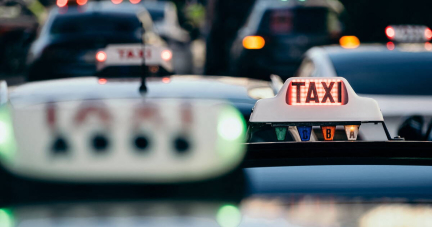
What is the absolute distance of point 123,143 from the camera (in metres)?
2.93

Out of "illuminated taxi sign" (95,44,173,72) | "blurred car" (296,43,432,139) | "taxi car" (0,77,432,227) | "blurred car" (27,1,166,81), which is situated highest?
"blurred car" (27,1,166,81)

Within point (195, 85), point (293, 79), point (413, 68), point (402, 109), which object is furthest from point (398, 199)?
point (413, 68)

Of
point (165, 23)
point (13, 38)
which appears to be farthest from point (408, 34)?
point (13, 38)

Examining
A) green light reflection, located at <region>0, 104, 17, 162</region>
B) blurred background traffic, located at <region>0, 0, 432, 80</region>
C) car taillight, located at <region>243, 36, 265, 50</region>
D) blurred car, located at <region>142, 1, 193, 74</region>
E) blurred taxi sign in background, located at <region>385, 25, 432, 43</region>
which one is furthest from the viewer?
blurred car, located at <region>142, 1, 193, 74</region>

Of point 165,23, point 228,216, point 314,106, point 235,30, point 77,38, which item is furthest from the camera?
point 235,30

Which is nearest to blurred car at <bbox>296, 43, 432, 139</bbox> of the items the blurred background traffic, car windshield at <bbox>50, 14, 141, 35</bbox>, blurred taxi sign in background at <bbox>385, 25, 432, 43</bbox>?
blurred taxi sign in background at <bbox>385, 25, 432, 43</bbox>

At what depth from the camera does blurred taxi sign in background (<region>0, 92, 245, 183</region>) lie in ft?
8.95

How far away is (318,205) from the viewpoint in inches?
95.7

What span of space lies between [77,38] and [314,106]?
8.15 m

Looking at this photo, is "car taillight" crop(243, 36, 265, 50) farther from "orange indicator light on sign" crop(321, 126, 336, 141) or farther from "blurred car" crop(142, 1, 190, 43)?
"orange indicator light on sign" crop(321, 126, 336, 141)

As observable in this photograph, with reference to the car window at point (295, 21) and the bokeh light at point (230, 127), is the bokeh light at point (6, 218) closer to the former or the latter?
the bokeh light at point (230, 127)

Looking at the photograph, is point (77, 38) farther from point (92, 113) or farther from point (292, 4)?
point (92, 113)

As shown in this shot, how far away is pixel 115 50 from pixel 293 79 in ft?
6.02

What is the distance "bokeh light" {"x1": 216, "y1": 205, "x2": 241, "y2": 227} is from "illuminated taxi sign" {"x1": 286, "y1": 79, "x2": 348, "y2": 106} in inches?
23.1
